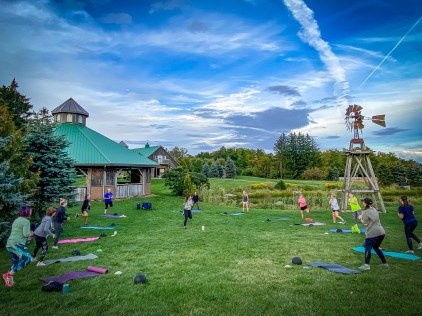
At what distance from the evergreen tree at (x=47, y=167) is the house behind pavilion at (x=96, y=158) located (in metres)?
11.3

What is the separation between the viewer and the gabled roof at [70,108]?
35781 millimetres

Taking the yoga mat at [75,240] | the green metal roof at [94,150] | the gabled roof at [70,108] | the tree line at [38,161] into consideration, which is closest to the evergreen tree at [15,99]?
the gabled roof at [70,108]

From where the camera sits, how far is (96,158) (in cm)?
3020

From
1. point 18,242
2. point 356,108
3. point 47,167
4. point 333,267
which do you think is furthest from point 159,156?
point 333,267

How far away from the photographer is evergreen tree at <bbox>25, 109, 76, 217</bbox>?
51.4 feet

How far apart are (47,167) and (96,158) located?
1460cm

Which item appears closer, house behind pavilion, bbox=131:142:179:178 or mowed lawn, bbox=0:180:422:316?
mowed lawn, bbox=0:180:422:316

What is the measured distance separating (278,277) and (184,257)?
3362 mm

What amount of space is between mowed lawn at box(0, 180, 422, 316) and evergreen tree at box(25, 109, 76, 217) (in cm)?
369

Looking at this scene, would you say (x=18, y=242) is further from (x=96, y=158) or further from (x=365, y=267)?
(x=96, y=158)

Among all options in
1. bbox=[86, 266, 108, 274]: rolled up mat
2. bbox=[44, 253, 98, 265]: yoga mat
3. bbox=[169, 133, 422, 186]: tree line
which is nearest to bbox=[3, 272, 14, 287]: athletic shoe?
bbox=[86, 266, 108, 274]: rolled up mat

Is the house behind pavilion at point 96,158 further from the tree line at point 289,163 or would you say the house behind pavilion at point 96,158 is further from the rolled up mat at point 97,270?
the tree line at point 289,163

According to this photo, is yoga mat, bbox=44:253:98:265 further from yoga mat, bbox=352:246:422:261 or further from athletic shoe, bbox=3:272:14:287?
yoga mat, bbox=352:246:422:261

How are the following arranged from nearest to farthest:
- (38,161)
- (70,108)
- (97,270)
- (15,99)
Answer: (97,270), (38,161), (70,108), (15,99)
